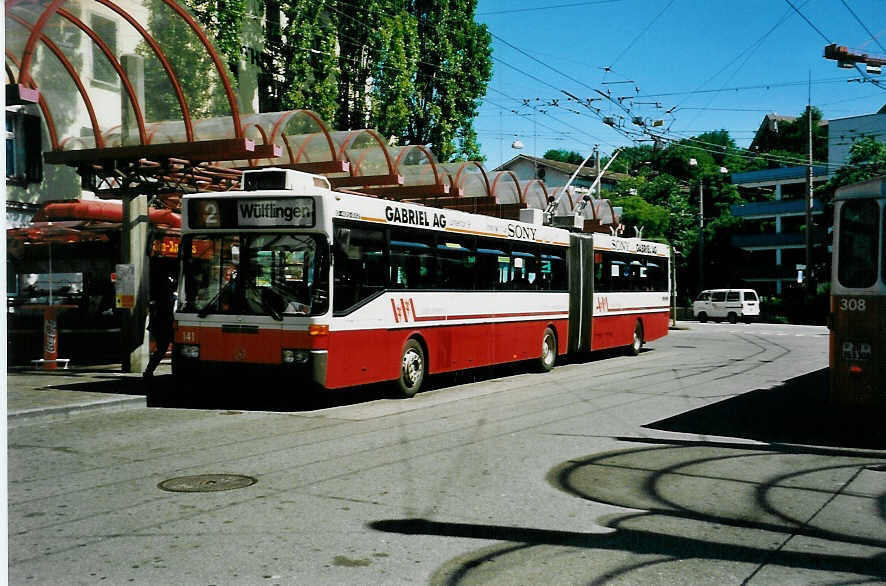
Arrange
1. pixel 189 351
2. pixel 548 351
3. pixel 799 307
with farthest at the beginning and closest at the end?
pixel 799 307
pixel 548 351
pixel 189 351

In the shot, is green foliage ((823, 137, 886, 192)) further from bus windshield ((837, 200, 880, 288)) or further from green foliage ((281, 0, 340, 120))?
bus windshield ((837, 200, 880, 288))

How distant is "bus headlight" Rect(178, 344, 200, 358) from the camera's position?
1232cm

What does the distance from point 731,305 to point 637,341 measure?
28629 millimetres

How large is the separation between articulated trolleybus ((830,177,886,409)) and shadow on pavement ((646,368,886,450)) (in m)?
0.49

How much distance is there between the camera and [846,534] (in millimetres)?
5797

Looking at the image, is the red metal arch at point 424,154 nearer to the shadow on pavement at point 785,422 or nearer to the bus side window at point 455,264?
the bus side window at point 455,264

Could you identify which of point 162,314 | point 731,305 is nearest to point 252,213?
point 162,314

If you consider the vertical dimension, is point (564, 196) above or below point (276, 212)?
above

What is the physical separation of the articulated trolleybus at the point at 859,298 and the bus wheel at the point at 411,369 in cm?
621

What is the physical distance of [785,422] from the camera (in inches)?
437

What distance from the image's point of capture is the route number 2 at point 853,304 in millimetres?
9656

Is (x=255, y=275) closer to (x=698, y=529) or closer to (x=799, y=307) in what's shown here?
(x=698, y=529)

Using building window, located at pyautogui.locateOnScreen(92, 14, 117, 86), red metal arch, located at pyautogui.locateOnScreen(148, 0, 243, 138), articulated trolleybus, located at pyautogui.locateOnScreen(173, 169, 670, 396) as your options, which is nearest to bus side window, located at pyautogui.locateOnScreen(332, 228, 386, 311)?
articulated trolleybus, located at pyautogui.locateOnScreen(173, 169, 670, 396)

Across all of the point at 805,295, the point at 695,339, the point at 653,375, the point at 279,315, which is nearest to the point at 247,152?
the point at 279,315
